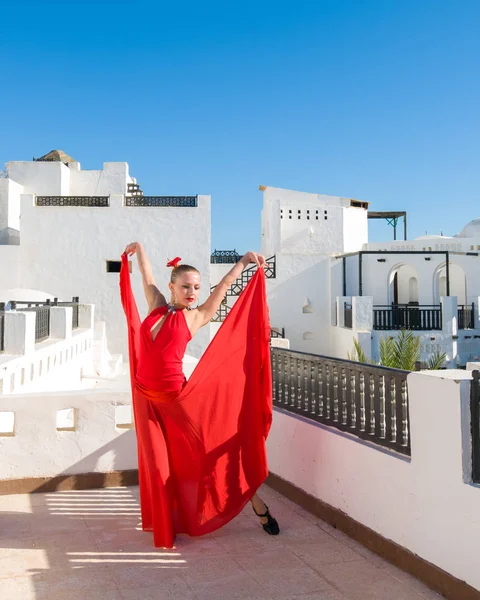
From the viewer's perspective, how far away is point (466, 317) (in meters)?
19.8

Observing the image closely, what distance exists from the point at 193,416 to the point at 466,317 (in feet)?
59.5

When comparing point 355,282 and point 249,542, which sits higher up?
point 355,282

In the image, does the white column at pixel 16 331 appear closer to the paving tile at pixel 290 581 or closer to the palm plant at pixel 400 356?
the paving tile at pixel 290 581

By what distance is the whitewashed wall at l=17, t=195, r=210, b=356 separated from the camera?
17.8m

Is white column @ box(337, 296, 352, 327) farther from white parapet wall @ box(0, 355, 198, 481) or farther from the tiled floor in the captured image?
the tiled floor

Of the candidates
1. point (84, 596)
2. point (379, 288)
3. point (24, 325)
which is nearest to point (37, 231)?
point (24, 325)

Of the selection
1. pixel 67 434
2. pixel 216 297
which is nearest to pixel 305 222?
pixel 67 434

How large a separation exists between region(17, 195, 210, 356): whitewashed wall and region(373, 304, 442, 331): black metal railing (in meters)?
6.03

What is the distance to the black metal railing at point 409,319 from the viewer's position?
18.6 m

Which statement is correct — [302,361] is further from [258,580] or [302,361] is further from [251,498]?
[258,580]

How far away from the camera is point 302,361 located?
4.59 metres

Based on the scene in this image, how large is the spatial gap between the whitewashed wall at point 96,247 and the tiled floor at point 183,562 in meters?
13.7

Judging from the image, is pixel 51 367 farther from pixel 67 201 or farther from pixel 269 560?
pixel 67 201

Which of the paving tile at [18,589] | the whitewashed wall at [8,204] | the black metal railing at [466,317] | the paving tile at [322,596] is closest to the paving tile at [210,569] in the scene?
the paving tile at [322,596]
